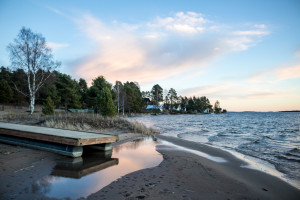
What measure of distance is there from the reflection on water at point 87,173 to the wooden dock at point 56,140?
0.46m

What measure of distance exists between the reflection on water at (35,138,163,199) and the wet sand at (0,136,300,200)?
200mm

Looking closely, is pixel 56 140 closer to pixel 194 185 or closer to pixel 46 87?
pixel 194 185

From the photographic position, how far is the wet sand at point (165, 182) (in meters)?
3.44

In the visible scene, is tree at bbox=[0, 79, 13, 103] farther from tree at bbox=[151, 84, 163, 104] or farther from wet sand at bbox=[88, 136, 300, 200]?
tree at bbox=[151, 84, 163, 104]

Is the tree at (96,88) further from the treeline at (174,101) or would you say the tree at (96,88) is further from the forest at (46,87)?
the treeline at (174,101)

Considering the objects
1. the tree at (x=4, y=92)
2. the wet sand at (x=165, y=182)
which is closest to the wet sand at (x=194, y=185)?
the wet sand at (x=165, y=182)

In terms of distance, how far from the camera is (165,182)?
4.16 metres

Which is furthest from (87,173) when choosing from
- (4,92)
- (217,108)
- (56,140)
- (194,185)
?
(217,108)

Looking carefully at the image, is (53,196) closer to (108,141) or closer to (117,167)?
(117,167)

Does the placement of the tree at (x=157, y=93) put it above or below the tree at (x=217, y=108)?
above

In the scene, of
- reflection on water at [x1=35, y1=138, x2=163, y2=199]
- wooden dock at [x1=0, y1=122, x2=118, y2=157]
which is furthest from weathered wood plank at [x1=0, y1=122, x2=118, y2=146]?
reflection on water at [x1=35, y1=138, x2=163, y2=199]

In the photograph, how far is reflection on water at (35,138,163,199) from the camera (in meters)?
3.53

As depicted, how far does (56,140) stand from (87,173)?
2335 mm

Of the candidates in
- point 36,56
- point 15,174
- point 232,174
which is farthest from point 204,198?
point 36,56
